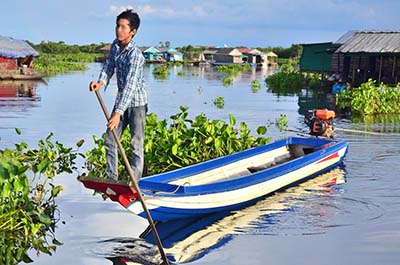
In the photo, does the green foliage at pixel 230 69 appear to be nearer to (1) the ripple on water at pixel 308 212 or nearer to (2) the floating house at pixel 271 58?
(2) the floating house at pixel 271 58

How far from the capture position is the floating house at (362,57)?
1116 inches

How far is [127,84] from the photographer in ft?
20.8

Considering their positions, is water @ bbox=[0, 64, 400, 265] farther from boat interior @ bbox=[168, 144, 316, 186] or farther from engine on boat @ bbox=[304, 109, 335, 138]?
engine on boat @ bbox=[304, 109, 335, 138]

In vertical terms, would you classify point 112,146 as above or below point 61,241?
above

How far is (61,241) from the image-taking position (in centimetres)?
693

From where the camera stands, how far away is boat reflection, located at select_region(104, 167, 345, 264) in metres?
6.58

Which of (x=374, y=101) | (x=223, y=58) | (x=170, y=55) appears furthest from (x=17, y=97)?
(x=223, y=58)

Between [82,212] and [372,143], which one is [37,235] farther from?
[372,143]

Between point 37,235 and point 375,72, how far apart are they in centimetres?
2696

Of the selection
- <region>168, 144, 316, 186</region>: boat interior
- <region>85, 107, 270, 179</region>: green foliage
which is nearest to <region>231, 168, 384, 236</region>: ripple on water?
<region>168, 144, 316, 186</region>: boat interior

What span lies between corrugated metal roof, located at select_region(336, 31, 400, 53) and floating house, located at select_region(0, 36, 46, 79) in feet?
60.7

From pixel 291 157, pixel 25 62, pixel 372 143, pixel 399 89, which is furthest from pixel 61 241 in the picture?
pixel 25 62

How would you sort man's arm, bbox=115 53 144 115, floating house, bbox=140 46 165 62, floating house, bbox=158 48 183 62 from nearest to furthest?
man's arm, bbox=115 53 144 115 < floating house, bbox=140 46 165 62 < floating house, bbox=158 48 183 62

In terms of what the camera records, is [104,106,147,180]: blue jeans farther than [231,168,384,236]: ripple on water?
No
